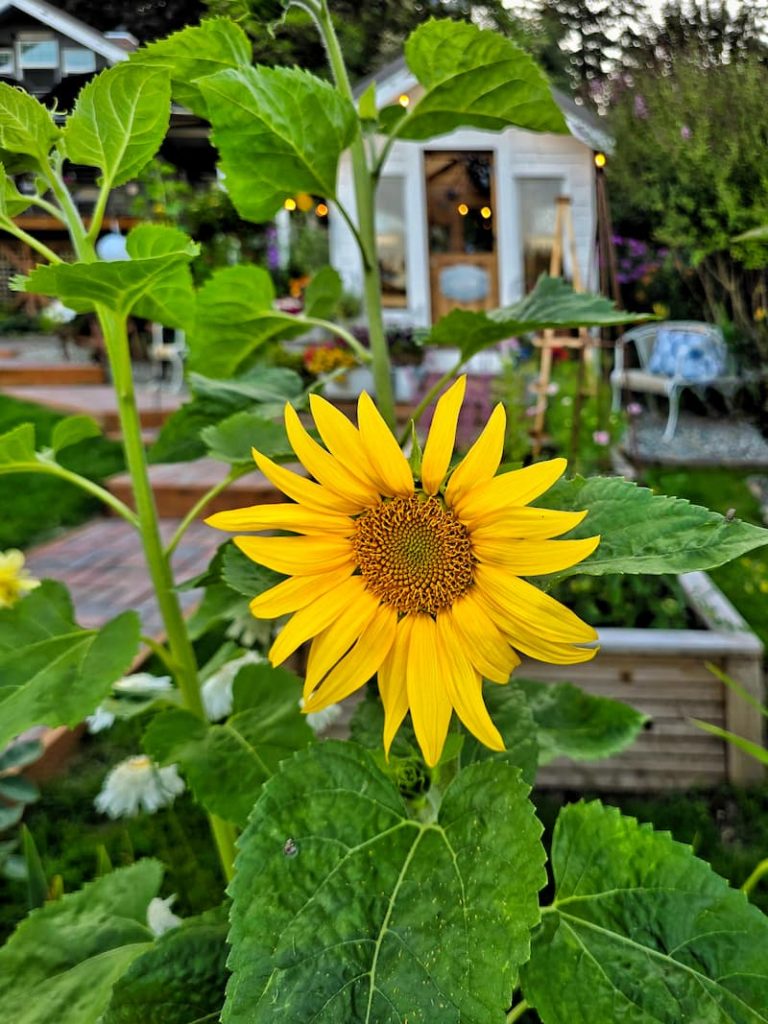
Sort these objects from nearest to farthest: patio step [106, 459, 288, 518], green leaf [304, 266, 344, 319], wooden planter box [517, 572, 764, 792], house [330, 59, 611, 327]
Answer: green leaf [304, 266, 344, 319], wooden planter box [517, 572, 764, 792], patio step [106, 459, 288, 518], house [330, 59, 611, 327]

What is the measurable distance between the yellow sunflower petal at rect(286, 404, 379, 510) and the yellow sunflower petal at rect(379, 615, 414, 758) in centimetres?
7

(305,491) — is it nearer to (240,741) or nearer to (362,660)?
(362,660)

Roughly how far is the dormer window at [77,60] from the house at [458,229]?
13.1 feet

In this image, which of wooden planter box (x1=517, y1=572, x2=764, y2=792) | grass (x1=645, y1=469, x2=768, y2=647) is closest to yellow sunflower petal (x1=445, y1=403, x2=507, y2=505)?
wooden planter box (x1=517, y1=572, x2=764, y2=792)

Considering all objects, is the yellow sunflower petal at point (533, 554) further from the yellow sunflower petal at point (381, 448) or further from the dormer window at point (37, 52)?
the dormer window at point (37, 52)

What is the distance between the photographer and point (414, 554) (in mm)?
390

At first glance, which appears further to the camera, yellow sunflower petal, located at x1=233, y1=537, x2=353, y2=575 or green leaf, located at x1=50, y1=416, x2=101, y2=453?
green leaf, located at x1=50, y1=416, x2=101, y2=453

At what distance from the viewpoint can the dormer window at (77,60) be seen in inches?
24.3

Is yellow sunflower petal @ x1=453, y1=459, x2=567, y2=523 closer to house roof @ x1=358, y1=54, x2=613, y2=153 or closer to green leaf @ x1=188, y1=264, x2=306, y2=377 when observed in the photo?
green leaf @ x1=188, y1=264, x2=306, y2=377

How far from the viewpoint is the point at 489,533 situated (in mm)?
362

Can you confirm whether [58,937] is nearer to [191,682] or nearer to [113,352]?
[191,682]

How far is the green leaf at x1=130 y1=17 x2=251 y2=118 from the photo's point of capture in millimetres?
524

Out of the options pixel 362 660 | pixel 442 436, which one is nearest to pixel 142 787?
pixel 362 660

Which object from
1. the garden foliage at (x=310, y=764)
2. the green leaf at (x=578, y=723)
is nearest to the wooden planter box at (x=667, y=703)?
the green leaf at (x=578, y=723)
